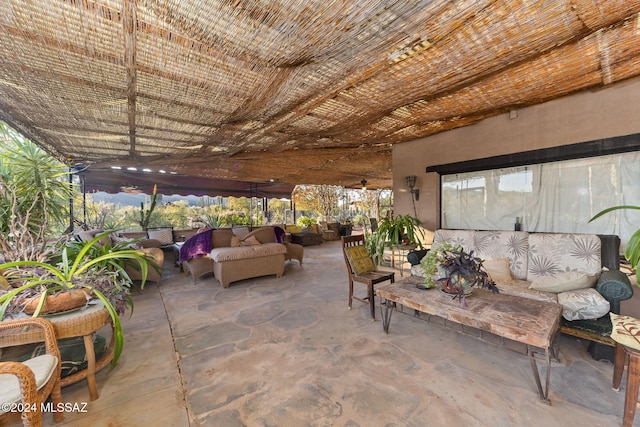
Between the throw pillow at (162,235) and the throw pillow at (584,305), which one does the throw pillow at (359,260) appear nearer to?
the throw pillow at (584,305)

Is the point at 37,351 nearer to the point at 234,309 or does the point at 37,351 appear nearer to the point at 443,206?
the point at 234,309

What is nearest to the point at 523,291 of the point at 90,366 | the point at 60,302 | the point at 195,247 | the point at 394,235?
the point at 394,235

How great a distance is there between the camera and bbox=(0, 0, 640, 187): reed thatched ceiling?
1.45 m

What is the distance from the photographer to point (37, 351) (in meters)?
1.89

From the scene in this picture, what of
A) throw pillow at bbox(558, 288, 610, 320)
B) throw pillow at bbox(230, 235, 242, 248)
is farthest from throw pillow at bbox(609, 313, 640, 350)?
throw pillow at bbox(230, 235, 242, 248)

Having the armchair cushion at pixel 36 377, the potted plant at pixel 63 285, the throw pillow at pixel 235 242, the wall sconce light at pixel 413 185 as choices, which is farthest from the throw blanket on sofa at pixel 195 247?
the wall sconce light at pixel 413 185

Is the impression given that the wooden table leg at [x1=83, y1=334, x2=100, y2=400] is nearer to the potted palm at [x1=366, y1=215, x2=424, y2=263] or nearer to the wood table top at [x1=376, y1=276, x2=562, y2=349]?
the wood table top at [x1=376, y1=276, x2=562, y2=349]

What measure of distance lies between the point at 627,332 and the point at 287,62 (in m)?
3.00

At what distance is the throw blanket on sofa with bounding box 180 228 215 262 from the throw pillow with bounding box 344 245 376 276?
3.08 meters

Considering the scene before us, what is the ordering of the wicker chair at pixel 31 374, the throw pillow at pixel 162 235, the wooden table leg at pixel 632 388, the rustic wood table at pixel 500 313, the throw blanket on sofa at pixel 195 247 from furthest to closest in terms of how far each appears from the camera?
the throw pillow at pixel 162 235 < the throw blanket on sofa at pixel 195 247 < the rustic wood table at pixel 500 313 < the wooden table leg at pixel 632 388 < the wicker chair at pixel 31 374

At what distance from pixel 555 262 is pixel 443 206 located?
77.2 inches

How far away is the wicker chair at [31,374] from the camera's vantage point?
44.4 inches

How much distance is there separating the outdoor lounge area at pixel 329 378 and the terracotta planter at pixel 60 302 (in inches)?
26.0

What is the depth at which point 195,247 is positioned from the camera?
4.84 m
